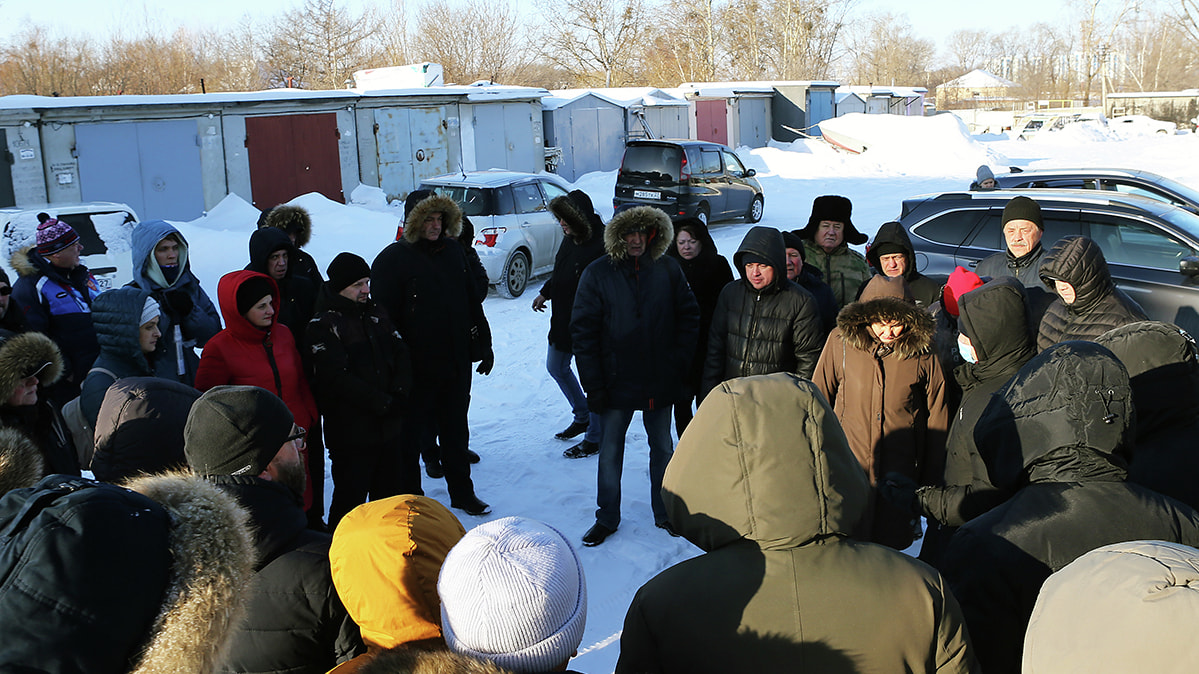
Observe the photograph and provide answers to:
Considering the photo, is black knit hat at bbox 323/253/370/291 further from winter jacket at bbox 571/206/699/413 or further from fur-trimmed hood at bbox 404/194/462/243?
winter jacket at bbox 571/206/699/413

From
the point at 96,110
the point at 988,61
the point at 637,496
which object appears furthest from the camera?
the point at 988,61

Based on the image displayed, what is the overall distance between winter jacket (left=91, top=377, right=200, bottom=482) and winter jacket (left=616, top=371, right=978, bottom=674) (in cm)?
220

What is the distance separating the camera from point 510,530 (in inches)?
70.0

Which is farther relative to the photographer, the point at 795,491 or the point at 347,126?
the point at 347,126

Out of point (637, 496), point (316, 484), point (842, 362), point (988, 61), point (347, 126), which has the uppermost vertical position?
point (988, 61)

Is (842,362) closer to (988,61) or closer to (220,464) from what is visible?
(220,464)

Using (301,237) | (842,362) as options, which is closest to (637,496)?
(842,362)

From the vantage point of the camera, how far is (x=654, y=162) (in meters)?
17.3

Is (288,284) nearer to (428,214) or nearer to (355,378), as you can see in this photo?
(428,214)

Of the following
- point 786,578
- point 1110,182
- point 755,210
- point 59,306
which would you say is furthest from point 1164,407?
point 755,210

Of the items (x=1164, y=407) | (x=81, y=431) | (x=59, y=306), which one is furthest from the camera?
(x=59, y=306)

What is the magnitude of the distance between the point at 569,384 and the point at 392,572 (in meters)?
4.96

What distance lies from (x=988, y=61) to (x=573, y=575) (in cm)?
13403

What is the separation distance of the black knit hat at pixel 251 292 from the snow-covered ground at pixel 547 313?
6.58 feet
